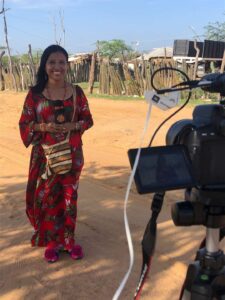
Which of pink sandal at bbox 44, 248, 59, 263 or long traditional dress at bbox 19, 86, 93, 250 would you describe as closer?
long traditional dress at bbox 19, 86, 93, 250

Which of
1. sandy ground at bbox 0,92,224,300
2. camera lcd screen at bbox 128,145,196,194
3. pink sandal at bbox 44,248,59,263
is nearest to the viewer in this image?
camera lcd screen at bbox 128,145,196,194

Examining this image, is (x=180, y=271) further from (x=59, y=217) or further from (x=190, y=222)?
(x=190, y=222)

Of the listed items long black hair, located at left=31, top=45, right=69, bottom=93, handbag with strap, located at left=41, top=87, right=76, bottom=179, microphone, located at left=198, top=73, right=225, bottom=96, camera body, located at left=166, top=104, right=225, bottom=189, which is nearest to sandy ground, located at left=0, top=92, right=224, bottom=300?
handbag with strap, located at left=41, top=87, right=76, bottom=179

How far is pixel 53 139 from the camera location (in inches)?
130

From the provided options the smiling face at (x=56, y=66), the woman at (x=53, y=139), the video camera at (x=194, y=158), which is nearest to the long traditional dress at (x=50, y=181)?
the woman at (x=53, y=139)

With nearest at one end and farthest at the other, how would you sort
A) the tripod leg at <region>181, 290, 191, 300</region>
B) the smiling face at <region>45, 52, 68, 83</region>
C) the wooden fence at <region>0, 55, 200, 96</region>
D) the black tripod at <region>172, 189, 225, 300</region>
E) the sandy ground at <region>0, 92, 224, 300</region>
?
the black tripod at <region>172, 189, 225, 300</region> < the tripod leg at <region>181, 290, 191, 300</region> < the sandy ground at <region>0, 92, 224, 300</region> < the smiling face at <region>45, 52, 68, 83</region> < the wooden fence at <region>0, 55, 200, 96</region>

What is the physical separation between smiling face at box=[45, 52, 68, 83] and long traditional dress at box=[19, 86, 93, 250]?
16 cm

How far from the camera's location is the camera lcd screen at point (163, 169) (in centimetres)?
125

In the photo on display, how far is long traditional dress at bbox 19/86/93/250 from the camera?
328 cm

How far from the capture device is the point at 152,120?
959cm

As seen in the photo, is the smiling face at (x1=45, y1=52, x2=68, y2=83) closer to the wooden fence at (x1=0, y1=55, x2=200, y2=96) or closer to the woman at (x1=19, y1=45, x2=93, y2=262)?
the woman at (x1=19, y1=45, x2=93, y2=262)

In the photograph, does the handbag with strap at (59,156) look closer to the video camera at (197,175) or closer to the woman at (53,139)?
the woman at (53,139)

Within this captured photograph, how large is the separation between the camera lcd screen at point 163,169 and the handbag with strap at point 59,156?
6.64 feet

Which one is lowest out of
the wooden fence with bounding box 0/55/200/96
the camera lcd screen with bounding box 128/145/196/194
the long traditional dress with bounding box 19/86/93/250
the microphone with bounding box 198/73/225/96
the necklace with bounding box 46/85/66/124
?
the wooden fence with bounding box 0/55/200/96
